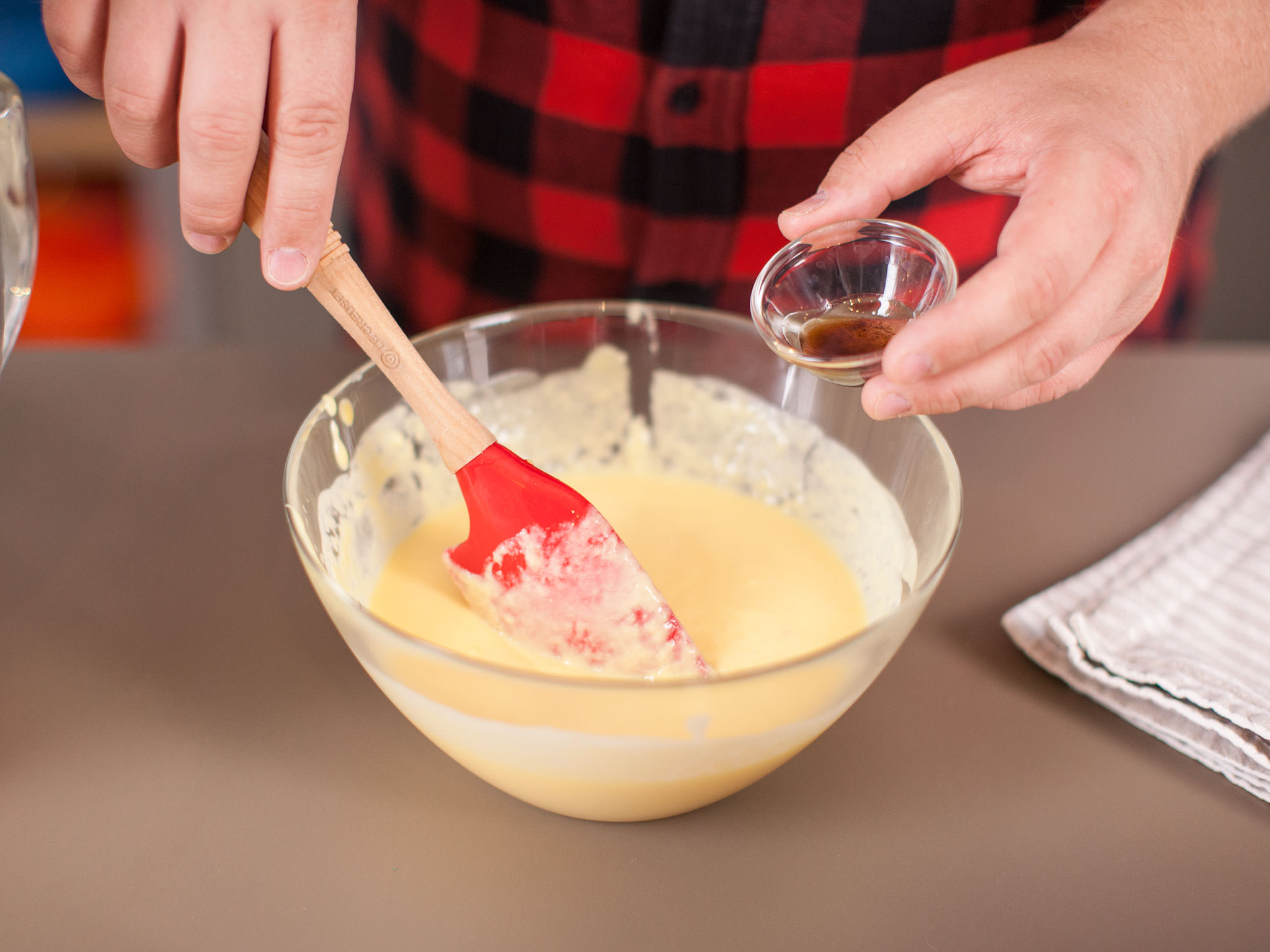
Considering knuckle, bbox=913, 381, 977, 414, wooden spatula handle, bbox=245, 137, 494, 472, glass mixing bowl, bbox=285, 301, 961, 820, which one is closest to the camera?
glass mixing bowl, bbox=285, 301, 961, 820

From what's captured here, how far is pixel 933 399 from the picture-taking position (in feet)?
2.61

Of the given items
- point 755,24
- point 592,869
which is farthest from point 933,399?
point 755,24

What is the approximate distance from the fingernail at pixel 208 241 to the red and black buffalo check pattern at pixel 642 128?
0.63 m

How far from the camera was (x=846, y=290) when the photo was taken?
3.21 ft

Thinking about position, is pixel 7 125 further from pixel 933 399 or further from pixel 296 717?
pixel 933 399

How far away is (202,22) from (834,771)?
2.49 ft

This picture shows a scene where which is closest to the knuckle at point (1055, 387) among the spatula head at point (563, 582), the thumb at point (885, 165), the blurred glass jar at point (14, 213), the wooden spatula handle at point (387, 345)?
the thumb at point (885, 165)

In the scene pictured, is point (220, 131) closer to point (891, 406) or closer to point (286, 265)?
point (286, 265)

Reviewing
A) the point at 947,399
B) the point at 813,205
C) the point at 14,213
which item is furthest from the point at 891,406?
the point at 14,213

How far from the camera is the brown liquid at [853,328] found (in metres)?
0.88

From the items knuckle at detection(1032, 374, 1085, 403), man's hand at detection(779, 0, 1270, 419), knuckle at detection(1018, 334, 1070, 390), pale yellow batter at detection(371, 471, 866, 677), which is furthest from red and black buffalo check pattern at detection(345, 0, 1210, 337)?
knuckle at detection(1018, 334, 1070, 390)

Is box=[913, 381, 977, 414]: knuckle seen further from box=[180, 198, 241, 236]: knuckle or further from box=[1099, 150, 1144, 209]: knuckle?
box=[180, 198, 241, 236]: knuckle

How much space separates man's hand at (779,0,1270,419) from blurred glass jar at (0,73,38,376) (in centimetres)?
69

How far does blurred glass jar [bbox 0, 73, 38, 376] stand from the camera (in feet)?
3.12
